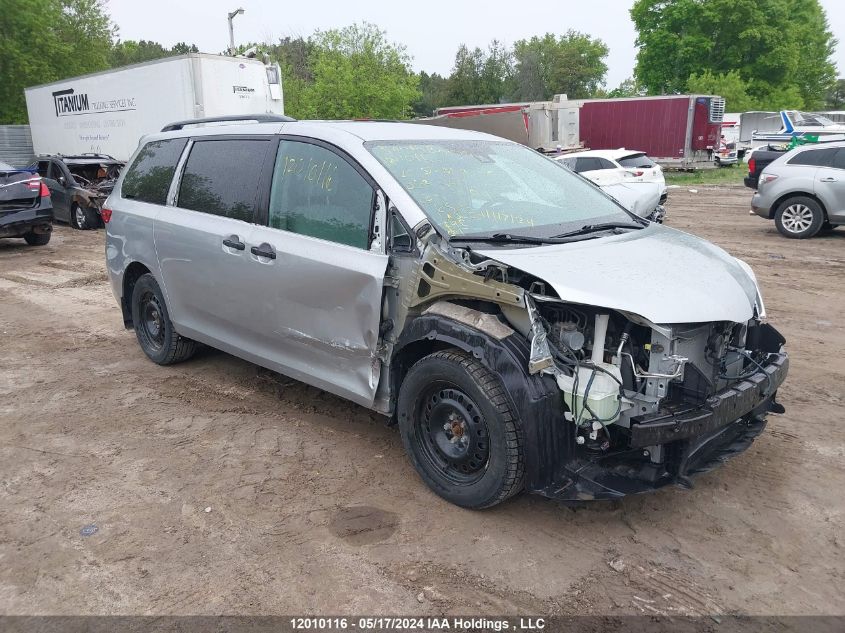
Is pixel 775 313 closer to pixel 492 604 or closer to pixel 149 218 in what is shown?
pixel 492 604

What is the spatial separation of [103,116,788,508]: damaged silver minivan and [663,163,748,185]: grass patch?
22.4 m

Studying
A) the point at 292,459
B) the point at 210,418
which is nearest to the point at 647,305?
the point at 292,459

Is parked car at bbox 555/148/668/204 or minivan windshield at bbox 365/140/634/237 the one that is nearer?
minivan windshield at bbox 365/140/634/237

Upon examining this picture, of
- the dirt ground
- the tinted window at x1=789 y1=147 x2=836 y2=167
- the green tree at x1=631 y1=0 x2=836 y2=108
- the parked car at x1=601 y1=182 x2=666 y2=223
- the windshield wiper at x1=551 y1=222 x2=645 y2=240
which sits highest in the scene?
the green tree at x1=631 y1=0 x2=836 y2=108

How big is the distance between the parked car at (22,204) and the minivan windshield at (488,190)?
10.3 metres

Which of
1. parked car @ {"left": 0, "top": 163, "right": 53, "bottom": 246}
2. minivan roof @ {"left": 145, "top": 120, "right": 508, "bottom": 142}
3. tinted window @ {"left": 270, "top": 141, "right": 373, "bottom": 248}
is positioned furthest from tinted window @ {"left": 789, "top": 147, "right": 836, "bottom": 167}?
parked car @ {"left": 0, "top": 163, "right": 53, "bottom": 246}

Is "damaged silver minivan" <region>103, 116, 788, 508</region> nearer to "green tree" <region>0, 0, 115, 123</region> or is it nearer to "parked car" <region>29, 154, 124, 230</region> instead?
"parked car" <region>29, 154, 124, 230</region>

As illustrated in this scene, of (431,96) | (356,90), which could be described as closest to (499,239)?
(356,90)

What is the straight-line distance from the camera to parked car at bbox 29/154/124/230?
14.8m

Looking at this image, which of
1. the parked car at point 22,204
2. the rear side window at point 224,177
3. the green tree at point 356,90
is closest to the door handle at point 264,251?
the rear side window at point 224,177

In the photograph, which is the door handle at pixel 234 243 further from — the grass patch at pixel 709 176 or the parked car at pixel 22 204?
the grass patch at pixel 709 176

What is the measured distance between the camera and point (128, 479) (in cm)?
409

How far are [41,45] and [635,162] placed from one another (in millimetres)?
29110

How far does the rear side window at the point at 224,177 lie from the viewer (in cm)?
462
